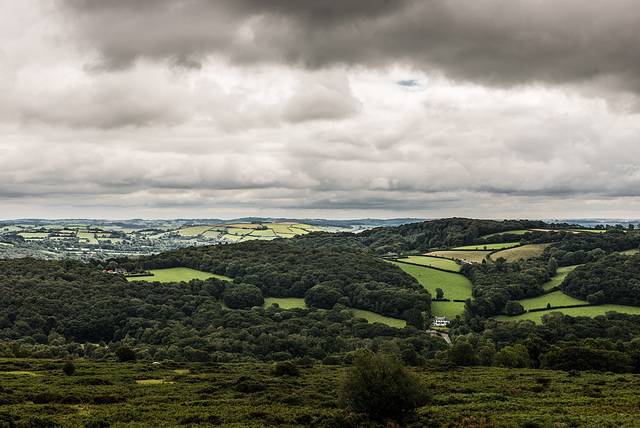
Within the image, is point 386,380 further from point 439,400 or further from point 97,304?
point 97,304

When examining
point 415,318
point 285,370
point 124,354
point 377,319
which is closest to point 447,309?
point 415,318

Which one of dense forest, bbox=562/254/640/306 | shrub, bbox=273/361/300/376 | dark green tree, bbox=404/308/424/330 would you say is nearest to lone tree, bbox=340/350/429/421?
shrub, bbox=273/361/300/376

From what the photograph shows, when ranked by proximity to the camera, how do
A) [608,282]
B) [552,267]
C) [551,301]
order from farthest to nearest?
1. [552,267]
2. [551,301]
3. [608,282]

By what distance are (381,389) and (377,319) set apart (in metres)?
107

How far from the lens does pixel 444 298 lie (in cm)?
15312

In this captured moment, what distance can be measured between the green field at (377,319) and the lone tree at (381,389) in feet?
322

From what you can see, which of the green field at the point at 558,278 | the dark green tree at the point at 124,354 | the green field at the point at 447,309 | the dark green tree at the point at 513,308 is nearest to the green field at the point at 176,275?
the green field at the point at 447,309

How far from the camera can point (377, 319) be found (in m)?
136

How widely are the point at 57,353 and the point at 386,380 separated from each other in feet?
316

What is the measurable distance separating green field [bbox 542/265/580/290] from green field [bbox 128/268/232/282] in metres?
137

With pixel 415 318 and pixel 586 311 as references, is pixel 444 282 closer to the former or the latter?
pixel 415 318

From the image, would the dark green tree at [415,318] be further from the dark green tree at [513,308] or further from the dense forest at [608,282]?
the dense forest at [608,282]

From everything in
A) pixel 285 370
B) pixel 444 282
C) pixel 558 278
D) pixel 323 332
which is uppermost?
pixel 558 278

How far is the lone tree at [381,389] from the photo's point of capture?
108 feet
